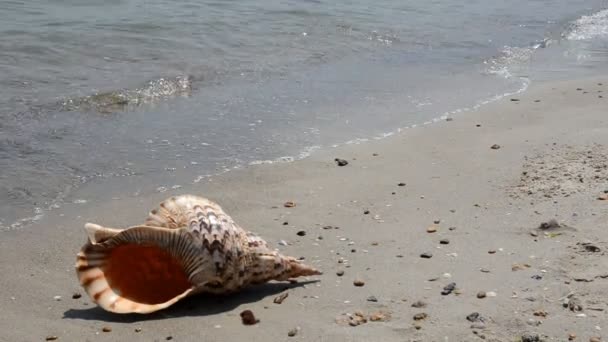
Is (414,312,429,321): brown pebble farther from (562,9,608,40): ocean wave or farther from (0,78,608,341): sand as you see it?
(562,9,608,40): ocean wave

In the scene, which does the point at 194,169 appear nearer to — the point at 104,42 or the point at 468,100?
the point at 468,100

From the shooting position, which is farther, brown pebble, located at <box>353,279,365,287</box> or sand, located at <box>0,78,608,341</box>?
brown pebble, located at <box>353,279,365,287</box>

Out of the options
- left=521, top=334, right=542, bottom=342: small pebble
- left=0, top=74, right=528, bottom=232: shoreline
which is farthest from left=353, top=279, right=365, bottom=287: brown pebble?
left=0, top=74, right=528, bottom=232: shoreline

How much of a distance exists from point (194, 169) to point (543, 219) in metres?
2.81

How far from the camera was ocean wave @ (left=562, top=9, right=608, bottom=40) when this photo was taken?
1434 cm

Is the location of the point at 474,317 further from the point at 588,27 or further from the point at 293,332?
the point at 588,27

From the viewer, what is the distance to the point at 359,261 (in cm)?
500

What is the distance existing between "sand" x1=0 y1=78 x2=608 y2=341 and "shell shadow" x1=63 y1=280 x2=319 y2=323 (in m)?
0.01

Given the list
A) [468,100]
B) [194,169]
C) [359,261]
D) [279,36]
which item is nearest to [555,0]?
[279,36]

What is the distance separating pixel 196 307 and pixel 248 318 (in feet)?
1.20

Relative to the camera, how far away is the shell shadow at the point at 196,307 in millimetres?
4352

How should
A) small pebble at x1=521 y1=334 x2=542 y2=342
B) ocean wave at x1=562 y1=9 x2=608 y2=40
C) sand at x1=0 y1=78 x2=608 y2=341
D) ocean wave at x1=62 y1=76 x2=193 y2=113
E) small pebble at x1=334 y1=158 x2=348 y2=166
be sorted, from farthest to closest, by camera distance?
ocean wave at x1=562 y1=9 x2=608 y2=40
ocean wave at x1=62 y1=76 x2=193 y2=113
small pebble at x1=334 y1=158 x2=348 y2=166
sand at x1=0 y1=78 x2=608 y2=341
small pebble at x1=521 y1=334 x2=542 y2=342

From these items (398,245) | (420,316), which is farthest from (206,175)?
(420,316)

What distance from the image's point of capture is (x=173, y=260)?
179 inches
